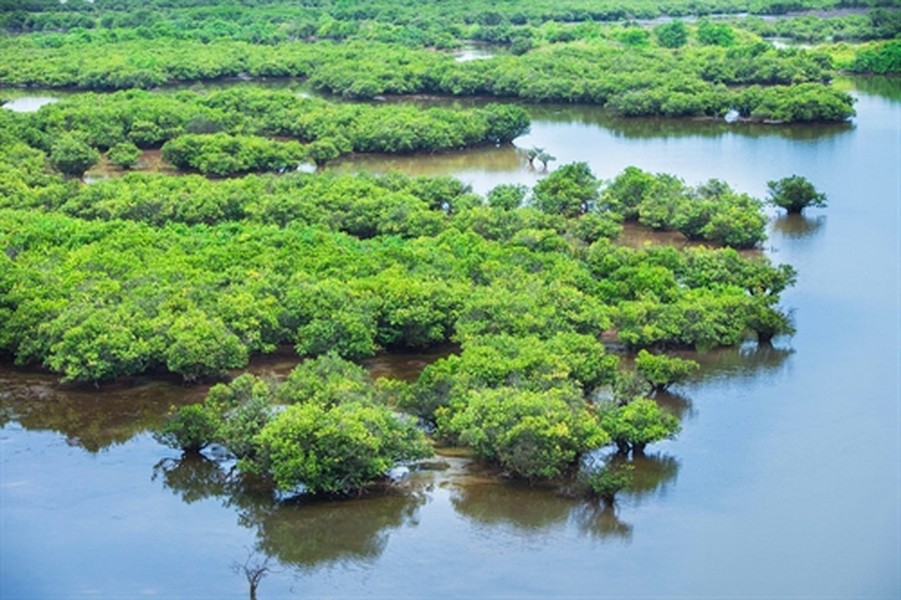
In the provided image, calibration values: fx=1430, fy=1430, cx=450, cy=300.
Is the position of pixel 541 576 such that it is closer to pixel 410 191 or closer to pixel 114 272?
pixel 114 272

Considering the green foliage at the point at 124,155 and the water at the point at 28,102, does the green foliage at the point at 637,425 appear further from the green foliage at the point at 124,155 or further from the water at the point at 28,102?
the water at the point at 28,102

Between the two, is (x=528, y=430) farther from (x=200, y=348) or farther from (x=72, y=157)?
(x=72, y=157)

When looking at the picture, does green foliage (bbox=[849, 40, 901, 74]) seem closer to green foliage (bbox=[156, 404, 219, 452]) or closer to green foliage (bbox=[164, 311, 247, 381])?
green foliage (bbox=[164, 311, 247, 381])

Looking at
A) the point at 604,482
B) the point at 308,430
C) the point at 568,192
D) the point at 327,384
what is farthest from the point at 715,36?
the point at 308,430

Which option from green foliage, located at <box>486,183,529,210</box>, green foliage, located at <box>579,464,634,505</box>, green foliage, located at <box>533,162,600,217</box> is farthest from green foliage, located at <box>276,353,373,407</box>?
green foliage, located at <box>533,162,600,217</box>

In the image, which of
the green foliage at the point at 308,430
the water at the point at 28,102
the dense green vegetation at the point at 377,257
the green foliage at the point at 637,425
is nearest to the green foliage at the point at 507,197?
the dense green vegetation at the point at 377,257
